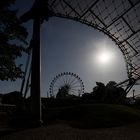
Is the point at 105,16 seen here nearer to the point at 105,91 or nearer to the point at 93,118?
the point at 93,118

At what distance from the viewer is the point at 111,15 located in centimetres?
3369

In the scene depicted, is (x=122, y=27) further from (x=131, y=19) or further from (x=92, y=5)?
(x=92, y=5)

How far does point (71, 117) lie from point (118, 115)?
179 inches

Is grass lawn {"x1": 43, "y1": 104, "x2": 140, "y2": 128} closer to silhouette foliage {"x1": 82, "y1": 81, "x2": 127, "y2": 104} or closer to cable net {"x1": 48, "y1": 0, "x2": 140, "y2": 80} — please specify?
cable net {"x1": 48, "y1": 0, "x2": 140, "y2": 80}

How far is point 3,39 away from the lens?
20.2m

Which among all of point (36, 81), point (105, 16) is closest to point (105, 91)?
point (105, 16)

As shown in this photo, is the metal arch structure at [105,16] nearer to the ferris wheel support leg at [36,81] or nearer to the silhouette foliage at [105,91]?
the ferris wheel support leg at [36,81]

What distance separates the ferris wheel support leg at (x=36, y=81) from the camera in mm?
20453

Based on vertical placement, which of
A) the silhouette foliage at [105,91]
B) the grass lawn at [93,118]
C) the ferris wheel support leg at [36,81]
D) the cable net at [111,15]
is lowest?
the grass lawn at [93,118]

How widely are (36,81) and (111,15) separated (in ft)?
55.8

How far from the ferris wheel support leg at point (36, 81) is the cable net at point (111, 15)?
7.34 m

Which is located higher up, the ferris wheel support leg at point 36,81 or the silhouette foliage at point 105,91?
the silhouette foliage at point 105,91

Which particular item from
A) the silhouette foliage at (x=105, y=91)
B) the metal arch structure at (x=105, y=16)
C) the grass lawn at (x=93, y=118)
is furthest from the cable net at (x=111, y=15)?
the silhouette foliage at (x=105, y=91)

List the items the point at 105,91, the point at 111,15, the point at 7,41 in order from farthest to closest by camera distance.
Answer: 1. the point at 105,91
2. the point at 111,15
3. the point at 7,41
